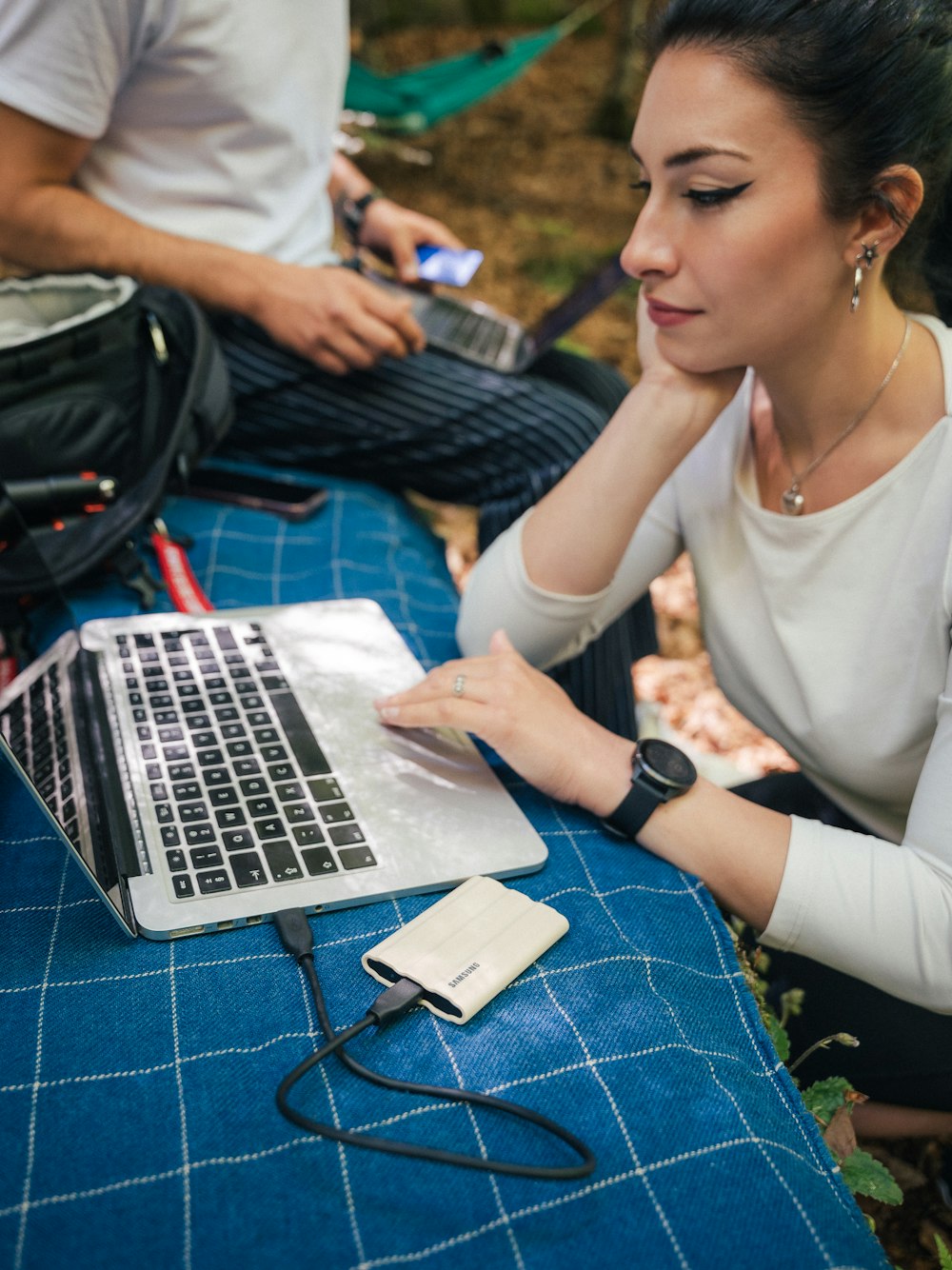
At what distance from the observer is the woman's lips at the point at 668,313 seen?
52.6 inches

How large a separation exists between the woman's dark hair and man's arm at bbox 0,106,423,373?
31.9 inches

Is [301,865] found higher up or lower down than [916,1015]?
higher up

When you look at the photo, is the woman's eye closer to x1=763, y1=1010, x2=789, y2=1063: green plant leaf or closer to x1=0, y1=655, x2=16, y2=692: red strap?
x1=763, y1=1010, x2=789, y2=1063: green plant leaf

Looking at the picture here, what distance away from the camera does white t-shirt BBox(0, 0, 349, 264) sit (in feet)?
5.44

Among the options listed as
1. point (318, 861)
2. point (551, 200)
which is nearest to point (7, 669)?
point (318, 861)

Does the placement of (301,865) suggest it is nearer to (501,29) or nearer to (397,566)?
(397,566)

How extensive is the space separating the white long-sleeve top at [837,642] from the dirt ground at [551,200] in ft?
3.90

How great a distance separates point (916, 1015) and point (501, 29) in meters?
9.31

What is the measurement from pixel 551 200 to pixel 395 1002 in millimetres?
6604

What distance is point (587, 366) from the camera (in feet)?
7.52

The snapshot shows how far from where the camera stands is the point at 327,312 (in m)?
1.90

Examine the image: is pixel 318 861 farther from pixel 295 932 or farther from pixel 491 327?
pixel 491 327

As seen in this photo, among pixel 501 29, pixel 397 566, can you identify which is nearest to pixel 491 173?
pixel 501 29

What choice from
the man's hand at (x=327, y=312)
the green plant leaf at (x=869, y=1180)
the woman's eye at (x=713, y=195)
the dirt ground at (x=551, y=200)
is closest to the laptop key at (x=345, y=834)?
the green plant leaf at (x=869, y=1180)
